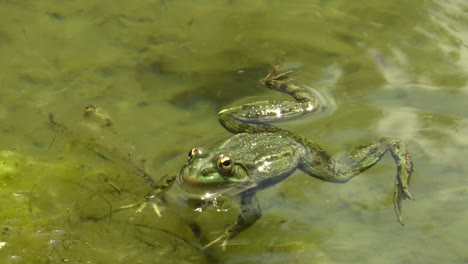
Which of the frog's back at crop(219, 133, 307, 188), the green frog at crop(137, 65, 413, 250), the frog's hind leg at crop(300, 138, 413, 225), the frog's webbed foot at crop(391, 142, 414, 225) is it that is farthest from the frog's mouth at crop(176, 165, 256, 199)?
the frog's webbed foot at crop(391, 142, 414, 225)

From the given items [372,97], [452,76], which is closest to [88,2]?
[372,97]

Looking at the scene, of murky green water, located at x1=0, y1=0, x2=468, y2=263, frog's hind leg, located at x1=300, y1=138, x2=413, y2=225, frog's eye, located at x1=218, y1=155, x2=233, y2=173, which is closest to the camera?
murky green water, located at x1=0, y1=0, x2=468, y2=263

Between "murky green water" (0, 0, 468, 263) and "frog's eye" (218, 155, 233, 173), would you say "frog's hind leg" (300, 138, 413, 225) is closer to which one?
"murky green water" (0, 0, 468, 263)

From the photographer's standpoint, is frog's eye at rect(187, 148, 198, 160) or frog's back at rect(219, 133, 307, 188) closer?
frog's eye at rect(187, 148, 198, 160)

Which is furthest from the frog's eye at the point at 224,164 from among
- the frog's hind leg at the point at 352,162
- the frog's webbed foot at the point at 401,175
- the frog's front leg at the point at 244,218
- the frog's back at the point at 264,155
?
the frog's webbed foot at the point at 401,175

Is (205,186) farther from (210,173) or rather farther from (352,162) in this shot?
(352,162)

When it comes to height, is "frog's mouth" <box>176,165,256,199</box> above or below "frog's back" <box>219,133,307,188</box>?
below

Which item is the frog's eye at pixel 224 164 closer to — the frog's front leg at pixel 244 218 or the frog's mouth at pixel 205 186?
the frog's mouth at pixel 205 186

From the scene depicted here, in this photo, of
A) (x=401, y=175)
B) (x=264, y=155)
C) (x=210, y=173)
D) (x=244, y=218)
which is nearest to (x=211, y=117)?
(x=264, y=155)
